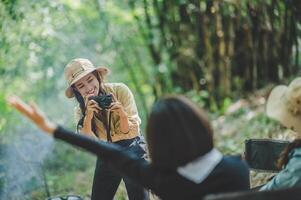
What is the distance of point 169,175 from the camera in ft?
9.11

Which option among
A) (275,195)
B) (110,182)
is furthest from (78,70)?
(275,195)

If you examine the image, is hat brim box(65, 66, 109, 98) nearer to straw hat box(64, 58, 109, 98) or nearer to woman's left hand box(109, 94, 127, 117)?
straw hat box(64, 58, 109, 98)

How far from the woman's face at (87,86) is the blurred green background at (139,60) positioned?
1972 mm

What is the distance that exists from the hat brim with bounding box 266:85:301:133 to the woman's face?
107 cm

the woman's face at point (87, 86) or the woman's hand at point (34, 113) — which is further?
the woman's face at point (87, 86)

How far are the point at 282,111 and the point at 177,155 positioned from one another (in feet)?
2.62

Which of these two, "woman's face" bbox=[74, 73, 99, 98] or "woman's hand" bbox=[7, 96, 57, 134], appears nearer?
"woman's hand" bbox=[7, 96, 57, 134]

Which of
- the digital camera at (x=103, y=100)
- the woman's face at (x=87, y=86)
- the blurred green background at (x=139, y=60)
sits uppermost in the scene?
the woman's face at (x=87, y=86)

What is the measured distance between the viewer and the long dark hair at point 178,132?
8.71ft

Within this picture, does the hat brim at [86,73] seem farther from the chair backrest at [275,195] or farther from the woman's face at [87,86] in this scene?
the chair backrest at [275,195]

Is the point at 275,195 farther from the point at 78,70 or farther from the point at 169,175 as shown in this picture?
the point at 78,70

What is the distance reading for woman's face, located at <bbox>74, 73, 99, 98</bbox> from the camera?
3645 millimetres

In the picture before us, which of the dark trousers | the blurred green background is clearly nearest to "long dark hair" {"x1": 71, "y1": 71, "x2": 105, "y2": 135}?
the dark trousers

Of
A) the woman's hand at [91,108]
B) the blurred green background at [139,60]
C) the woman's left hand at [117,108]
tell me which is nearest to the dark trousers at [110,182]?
the woman's left hand at [117,108]
